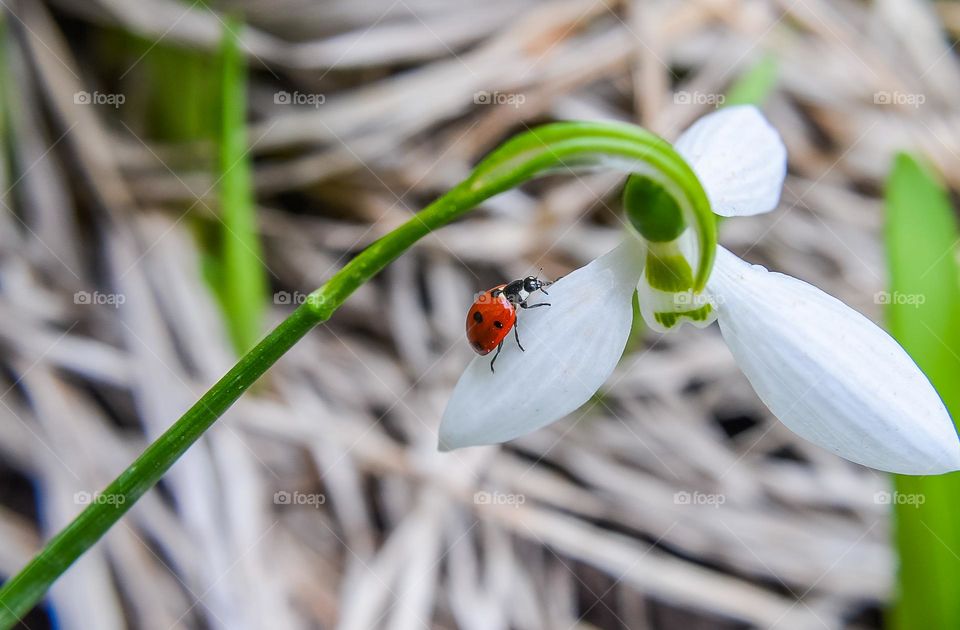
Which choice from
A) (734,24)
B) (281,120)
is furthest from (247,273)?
(734,24)

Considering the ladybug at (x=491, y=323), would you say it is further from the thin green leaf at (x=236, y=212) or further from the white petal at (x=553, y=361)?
the thin green leaf at (x=236, y=212)
